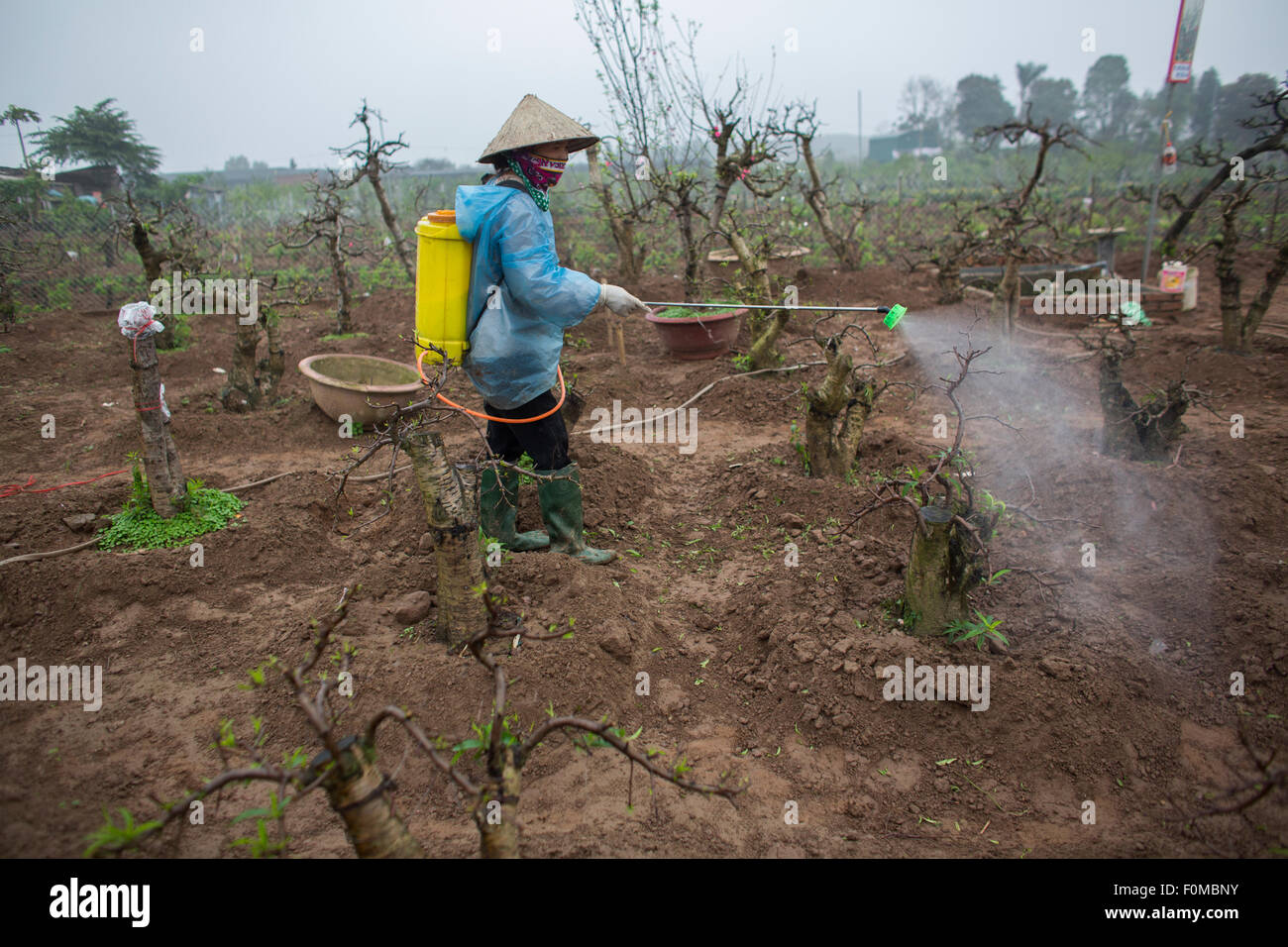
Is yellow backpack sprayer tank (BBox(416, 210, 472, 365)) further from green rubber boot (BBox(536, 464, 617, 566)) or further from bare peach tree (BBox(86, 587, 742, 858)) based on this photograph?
bare peach tree (BBox(86, 587, 742, 858))

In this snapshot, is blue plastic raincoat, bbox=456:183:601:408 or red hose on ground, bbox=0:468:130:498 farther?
red hose on ground, bbox=0:468:130:498

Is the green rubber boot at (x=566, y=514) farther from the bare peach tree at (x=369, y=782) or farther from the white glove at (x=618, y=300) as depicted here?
the bare peach tree at (x=369, y=782)

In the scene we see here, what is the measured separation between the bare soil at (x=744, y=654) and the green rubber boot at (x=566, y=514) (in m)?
0.14

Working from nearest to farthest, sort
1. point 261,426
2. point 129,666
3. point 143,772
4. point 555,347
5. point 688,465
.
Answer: point 143,772 < point 129,666 < point 555,347 < point 688,465 < point 261,426

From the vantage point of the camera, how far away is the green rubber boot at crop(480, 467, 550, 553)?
3.77m

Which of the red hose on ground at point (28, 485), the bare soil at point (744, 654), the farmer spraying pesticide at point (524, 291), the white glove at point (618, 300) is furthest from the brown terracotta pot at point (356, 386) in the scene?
the white glove at point (618, 300)

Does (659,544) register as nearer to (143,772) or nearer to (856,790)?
(856,790)

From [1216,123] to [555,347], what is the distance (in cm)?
3594

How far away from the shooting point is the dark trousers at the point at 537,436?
3637 millimetres

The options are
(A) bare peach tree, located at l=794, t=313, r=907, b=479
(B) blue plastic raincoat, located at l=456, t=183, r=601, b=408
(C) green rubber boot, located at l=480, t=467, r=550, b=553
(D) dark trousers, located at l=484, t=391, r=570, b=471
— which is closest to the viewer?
(B) blue plastic raincoat, located at l=456, t=183, r=601, b=408

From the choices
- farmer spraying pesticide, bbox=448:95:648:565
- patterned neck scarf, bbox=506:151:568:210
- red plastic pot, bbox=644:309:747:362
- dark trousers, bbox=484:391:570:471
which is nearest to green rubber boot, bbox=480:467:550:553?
farmer spraying pesticide, bbox=448:95:648:565
